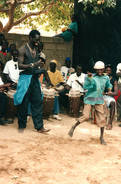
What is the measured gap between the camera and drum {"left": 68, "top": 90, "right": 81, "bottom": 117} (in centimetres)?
880

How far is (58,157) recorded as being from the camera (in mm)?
5434

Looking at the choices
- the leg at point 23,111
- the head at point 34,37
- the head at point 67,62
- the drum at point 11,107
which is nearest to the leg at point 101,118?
the leg at point 23,111

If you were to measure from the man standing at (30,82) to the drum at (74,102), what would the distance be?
1.96 m

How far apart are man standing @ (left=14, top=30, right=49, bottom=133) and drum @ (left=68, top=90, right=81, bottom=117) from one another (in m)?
1.96

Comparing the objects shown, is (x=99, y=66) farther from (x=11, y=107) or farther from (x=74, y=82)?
(x=74, y=82)

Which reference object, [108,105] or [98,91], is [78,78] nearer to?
[108,105]

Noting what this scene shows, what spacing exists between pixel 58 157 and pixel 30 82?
197 cm

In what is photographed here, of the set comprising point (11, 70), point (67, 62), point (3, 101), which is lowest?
point (3, 101)

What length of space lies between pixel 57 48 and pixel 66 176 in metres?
6.43

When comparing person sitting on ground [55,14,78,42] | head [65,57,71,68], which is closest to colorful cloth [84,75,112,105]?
head [65,57,71,68]

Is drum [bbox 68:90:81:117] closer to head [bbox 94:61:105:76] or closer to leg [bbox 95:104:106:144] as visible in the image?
leg [bbox 95:104:106:144]

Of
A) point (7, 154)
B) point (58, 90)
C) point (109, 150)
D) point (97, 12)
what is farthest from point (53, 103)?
point (97, 12)

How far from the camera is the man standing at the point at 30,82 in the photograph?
22.0 ft

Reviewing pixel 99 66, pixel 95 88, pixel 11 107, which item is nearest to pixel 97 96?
pixel 95 88
